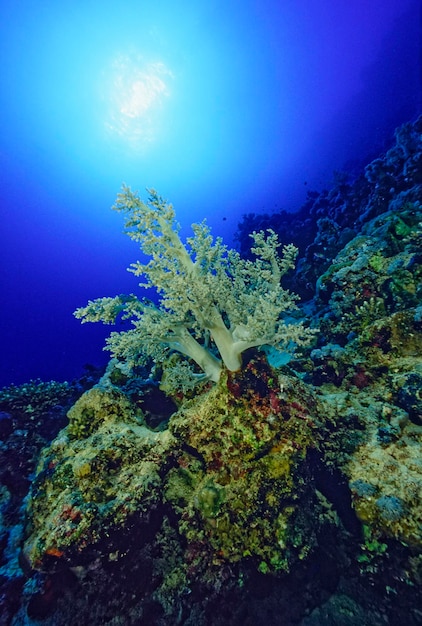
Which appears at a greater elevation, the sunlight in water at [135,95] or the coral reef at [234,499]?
the sunlight in water at [135,95]

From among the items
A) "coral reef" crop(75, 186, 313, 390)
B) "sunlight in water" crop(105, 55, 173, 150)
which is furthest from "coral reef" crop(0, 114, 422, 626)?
"sunlight in water" crop(105, 55, 173, 150)

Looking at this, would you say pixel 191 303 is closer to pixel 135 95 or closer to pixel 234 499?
pixel 234 499

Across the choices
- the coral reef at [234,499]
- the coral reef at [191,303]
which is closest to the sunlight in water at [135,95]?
the coral reef at [191,303]

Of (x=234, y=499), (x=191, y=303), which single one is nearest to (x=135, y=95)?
(x=191, y=303)

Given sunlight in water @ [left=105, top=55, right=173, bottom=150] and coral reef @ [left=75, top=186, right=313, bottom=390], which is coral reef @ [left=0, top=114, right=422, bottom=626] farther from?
sunlight in water @ [left=105, top=55, right=173, bottom=150]

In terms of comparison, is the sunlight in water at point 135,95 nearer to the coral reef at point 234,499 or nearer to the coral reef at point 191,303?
the coral reef at point 191,303

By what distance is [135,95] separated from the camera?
147 ft

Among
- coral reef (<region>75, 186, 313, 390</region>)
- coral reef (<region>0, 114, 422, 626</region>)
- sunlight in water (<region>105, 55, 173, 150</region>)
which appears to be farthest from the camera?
sunlight in water (<region>105, 55, 173, 150</region>)

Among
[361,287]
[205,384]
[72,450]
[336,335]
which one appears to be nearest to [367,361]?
[336,335]

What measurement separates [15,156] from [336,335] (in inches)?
3096

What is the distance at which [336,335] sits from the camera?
21.5 ft

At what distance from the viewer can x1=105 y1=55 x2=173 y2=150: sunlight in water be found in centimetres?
4044

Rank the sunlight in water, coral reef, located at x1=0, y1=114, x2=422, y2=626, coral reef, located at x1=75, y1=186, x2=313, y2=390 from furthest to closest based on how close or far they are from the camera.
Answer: the sunlight in water < coral reef, located at x1=75, y1=186, x2=313, y2=390 < coral reef, located at x1=0, y1=114, x2=422, y2=626

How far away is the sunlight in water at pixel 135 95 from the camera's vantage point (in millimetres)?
40438
